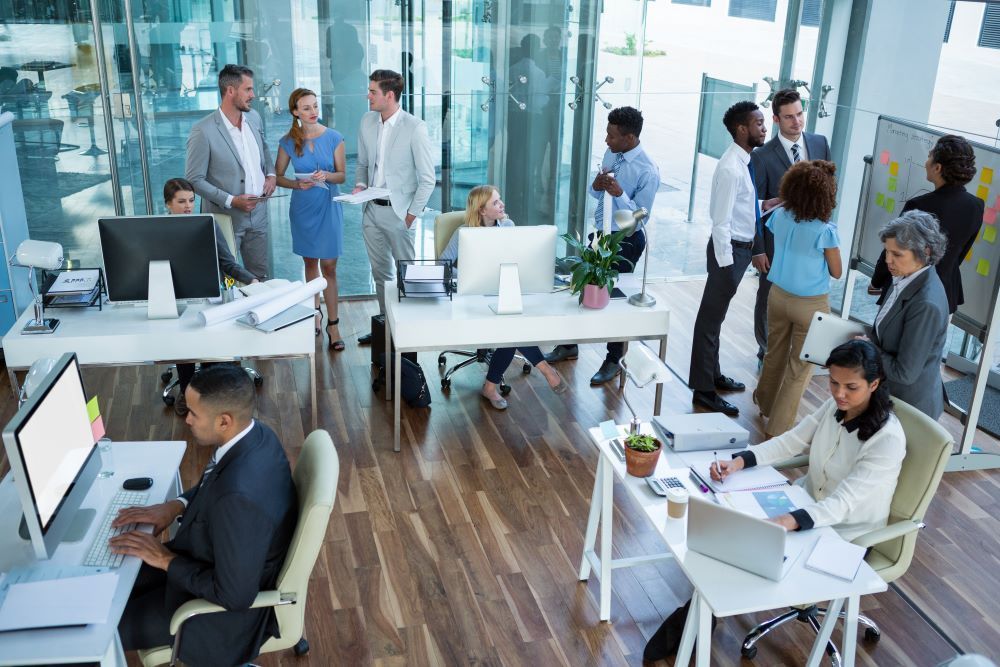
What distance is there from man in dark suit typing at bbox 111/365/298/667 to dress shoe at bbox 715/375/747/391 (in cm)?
349

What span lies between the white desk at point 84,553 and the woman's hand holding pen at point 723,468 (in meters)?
1.86

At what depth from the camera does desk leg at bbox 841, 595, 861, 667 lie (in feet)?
9.23

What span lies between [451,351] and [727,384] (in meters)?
1.71

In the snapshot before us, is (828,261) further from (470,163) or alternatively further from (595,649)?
(470,163)

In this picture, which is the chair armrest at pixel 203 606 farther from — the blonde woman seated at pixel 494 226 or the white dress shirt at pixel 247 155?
the white dress shirt at pixel 247 155

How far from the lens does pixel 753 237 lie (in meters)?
5.25

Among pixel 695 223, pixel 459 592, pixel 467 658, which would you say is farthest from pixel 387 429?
pixel 695 223

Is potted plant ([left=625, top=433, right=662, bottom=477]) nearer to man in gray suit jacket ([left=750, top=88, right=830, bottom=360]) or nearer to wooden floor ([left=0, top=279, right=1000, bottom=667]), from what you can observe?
wooden floor ([left=0, top=279, right=1000, bottom=667])

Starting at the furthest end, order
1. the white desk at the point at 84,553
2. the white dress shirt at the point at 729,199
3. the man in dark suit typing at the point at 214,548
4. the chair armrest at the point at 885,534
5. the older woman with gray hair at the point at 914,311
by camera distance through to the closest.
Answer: the white dress shirt at the point at 729,199 < the older woman with gray hair at the point at 914,311 < the chair armrest at the point at 885,534 < the man in dark suit typing at the point at 214,548 < the white desk at the point at 84,553

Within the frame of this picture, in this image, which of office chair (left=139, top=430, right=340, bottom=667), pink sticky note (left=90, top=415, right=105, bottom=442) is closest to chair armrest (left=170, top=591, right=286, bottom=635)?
office chair (left=139, top=430, right=340, bottom=667)

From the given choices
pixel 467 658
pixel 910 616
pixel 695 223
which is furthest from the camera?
pixel 695 223

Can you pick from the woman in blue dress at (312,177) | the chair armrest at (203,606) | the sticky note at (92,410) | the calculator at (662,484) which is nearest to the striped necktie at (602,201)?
the woman in blue dress at (312,177)

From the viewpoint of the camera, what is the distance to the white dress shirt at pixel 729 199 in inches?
198

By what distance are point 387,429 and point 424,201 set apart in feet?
5.01
